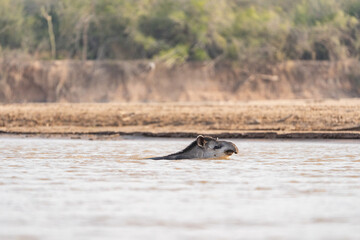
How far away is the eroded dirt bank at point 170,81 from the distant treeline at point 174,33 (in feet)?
1.88

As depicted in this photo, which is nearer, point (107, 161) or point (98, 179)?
point (98, 179)

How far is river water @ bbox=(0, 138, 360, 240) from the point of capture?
775 centimetres

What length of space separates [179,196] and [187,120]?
15.2 m

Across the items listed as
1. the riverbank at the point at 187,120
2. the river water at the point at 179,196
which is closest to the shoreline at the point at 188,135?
the riverbank at the point at 187,120

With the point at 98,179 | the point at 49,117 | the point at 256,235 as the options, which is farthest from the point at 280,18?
the point at 256,235

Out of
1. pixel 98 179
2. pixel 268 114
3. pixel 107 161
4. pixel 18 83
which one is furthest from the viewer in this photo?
pixel 18 83

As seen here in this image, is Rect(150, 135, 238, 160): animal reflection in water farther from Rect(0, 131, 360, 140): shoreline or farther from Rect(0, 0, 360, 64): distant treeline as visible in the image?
Rect(0, 0, 360, 64): distant treeline

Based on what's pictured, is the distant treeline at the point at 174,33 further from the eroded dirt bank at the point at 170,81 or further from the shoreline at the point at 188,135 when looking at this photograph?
the shoreline at the point at 188,135

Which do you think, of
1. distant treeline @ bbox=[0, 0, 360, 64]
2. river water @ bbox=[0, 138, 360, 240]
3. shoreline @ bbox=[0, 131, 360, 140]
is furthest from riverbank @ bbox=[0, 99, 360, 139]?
distant treeline @ bbox=[0, 0, 360, 64]

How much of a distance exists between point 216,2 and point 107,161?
22.1 metres

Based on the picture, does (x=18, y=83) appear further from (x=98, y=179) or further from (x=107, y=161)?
(x=98, y=179)

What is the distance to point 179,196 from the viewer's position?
1016 cm

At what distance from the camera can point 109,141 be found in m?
21.7

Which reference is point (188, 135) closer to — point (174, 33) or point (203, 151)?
point (203, 151)
